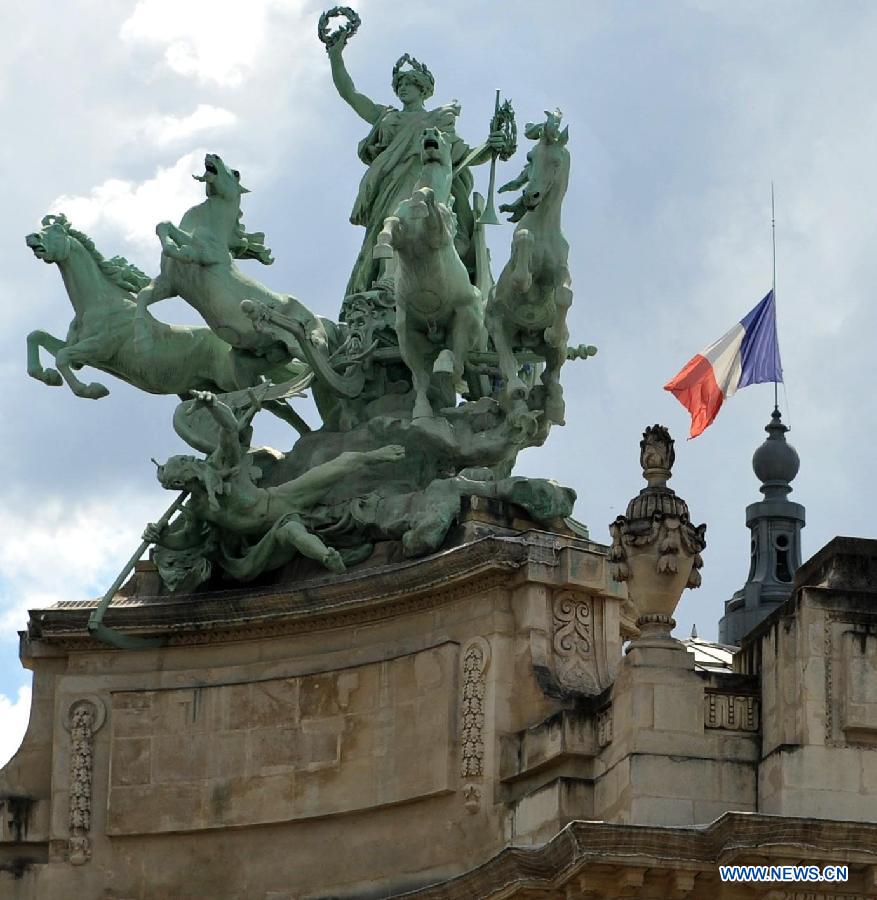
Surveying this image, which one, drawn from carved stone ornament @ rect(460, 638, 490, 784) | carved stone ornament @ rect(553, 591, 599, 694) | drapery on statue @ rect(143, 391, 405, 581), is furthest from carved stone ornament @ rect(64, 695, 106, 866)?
carved stone ornament @ rect(553, 591, 599, 694)

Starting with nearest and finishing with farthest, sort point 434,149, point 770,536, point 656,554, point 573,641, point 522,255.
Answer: point 656,554
point 573,641
point 522,255
point 434,149
point 770,536

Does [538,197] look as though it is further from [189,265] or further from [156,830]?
[156,830]

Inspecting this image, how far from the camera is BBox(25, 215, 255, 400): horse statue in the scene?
3628cm

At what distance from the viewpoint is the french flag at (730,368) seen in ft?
112

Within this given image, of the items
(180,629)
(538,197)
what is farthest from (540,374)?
(180,629)

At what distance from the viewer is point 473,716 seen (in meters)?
32.6

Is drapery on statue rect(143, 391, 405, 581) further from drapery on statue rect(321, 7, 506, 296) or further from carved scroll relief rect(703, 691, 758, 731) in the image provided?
carved scroll relief rect(703, 691, 758, 731)

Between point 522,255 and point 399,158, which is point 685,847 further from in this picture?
point 399,158

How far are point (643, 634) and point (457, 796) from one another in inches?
102

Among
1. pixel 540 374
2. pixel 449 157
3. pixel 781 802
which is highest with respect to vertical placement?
pixel 449 157

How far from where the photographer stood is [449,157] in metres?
35.6

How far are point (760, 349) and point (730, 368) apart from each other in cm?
35

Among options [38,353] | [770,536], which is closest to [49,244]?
[38,353]

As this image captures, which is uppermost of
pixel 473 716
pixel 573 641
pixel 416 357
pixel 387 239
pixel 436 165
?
pixel 436 165
